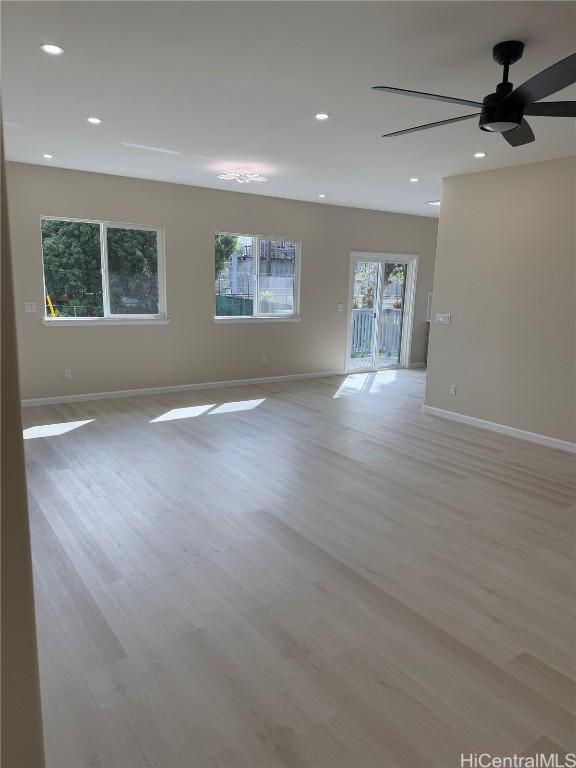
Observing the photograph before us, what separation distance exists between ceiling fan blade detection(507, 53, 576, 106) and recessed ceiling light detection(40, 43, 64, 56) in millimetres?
2325

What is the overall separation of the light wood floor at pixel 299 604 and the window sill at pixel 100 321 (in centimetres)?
176

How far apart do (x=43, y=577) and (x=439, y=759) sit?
1.96m

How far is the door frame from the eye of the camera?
26.8 ft

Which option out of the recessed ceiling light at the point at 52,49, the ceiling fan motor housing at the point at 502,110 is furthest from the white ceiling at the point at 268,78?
the ceiling fan motor housing at the point at 502,110

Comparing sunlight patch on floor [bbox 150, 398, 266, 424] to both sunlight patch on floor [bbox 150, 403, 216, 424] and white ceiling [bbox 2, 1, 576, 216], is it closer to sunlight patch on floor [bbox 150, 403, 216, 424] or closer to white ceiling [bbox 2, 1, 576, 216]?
sunlight patch on floor [bbox 150, 403, 216, 424]

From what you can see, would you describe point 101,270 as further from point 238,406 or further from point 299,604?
point 299,604

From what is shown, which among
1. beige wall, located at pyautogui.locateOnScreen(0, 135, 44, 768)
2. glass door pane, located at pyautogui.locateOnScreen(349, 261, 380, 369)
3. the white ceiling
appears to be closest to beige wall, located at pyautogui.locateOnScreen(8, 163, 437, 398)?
glass door pane, located at pyautogui.locateOnScreen(349, 261, 380, 369)

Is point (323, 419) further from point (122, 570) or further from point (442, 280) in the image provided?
point (122, 570)

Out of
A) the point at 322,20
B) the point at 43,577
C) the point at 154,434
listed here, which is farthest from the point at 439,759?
the point at 154,434

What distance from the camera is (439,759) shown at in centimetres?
161

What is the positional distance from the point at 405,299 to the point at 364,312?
97cm

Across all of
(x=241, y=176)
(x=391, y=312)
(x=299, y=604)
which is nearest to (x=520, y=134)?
(x=299, y=604)

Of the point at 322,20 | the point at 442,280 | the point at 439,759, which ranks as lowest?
the point at 439,759

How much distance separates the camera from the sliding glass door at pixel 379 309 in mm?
8359
